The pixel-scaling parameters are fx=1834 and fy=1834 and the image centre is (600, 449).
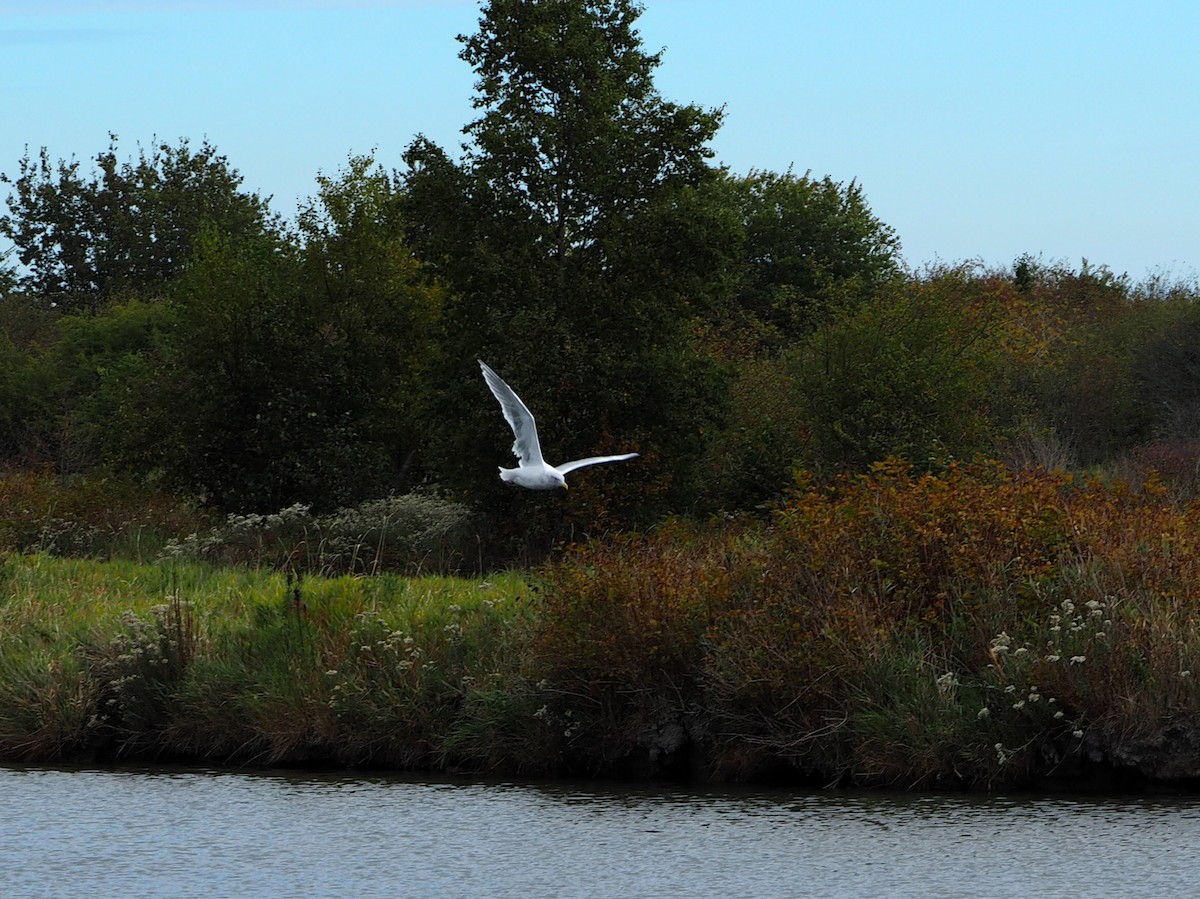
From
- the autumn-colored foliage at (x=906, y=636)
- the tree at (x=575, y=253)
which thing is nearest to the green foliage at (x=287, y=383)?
the tree at (x=575, y=253)

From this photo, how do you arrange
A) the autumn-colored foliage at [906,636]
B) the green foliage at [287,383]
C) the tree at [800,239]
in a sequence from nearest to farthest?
the autumn-colored foliage at [906,636] < the green foliage at [287,383] < the tree at [800,239]

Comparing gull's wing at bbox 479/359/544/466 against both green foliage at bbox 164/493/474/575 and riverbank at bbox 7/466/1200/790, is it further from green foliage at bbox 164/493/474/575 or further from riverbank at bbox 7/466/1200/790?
green foliage at bbox 164/493/474/575

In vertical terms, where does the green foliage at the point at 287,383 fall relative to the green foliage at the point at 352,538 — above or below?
above

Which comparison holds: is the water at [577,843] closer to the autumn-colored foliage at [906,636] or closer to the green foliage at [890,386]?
the autumn-colored foliage at [906,636]

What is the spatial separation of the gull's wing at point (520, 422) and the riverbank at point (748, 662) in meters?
1.40

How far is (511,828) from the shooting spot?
45.3ft

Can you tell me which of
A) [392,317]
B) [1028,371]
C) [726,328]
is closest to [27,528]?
[392,317]

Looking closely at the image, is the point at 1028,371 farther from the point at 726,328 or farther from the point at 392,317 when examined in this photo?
the point at 392,317

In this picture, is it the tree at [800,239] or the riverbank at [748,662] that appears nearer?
the riverbank at [748,662]

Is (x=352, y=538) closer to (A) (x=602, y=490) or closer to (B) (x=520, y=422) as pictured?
(A) (x=602, y=490)

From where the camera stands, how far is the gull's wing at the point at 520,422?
17.8m

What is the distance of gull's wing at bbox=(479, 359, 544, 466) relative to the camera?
58.4 ft

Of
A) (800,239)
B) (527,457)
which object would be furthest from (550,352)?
(800,239)

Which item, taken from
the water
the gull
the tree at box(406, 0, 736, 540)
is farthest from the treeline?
the water
